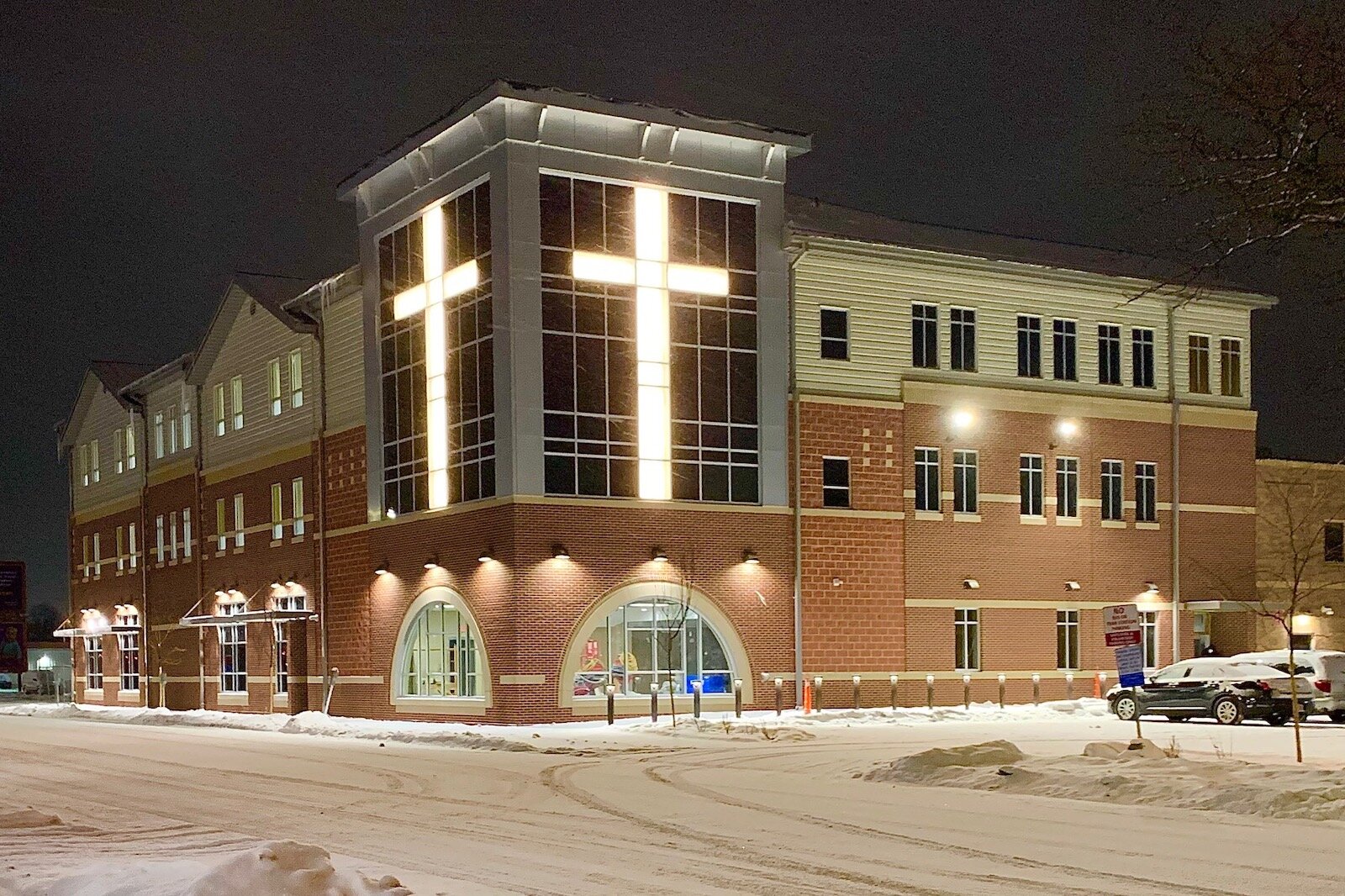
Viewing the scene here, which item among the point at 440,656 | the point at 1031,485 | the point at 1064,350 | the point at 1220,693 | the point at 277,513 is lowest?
the point at 1220,693

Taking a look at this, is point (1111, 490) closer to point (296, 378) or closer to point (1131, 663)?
point (1131, 663)

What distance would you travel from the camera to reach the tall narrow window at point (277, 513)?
49.7 metres

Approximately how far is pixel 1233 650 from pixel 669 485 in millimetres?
19151

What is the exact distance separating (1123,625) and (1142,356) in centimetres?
2513

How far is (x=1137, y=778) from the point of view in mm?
19203

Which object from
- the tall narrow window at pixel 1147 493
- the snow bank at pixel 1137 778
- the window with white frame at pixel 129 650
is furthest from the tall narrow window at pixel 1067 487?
the window with white frame at pixel 129 650

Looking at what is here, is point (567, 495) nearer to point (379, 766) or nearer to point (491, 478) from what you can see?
point (491, 478)

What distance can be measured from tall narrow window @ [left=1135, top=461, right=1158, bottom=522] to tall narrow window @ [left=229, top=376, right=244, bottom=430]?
28.0 metres

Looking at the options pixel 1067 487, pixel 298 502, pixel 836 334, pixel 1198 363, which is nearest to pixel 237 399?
pixel 298 502

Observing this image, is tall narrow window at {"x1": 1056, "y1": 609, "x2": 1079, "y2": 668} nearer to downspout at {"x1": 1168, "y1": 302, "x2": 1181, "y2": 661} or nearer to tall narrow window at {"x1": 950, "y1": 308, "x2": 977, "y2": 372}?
downspout at {"x1": 1168, "y1": 302, "x2": 1181, "y2": 661}

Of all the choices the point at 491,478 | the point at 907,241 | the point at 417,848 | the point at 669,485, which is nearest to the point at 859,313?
the point at 907,241

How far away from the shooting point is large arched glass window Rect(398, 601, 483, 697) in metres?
39.2

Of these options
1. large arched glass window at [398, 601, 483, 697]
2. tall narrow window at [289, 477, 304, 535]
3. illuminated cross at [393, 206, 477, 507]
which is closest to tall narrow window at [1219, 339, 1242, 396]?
illuminated cross at [393, 206, 477, 507]

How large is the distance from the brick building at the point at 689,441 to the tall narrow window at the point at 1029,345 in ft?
0.28
